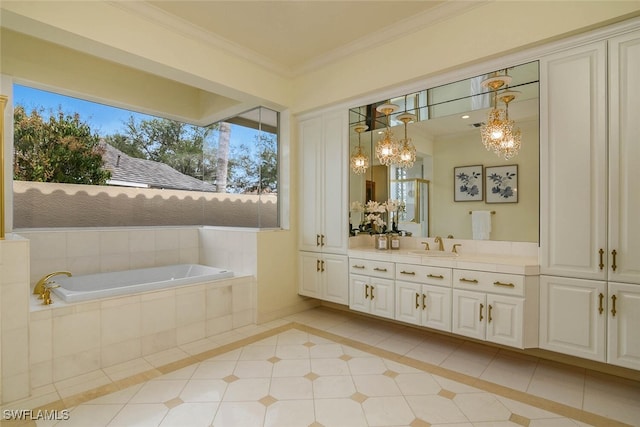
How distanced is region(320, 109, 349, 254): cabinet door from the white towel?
4.21 ft

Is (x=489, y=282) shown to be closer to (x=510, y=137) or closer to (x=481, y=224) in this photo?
(x=481, y=224)

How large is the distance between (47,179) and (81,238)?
0.73 metres

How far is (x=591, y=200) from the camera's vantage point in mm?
2193

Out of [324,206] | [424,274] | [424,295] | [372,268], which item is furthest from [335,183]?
[424,295]

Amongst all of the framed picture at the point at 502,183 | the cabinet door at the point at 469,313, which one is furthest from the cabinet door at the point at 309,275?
the framed picture at the point at 502,183

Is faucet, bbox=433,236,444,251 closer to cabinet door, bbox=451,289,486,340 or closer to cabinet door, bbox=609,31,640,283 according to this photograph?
cabinet door, bbox=451,289,486,340

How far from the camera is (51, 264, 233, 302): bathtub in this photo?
8.41 feet

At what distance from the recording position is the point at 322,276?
3.74m

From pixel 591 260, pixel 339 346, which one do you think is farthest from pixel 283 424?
pixel 591 260

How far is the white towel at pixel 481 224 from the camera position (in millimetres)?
3078

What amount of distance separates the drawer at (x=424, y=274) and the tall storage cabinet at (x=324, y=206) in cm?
68

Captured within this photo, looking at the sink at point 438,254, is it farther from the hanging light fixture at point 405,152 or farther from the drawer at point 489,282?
the hanging light fixture at point 405,152

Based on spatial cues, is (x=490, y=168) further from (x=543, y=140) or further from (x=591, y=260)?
(x=591, y=260)

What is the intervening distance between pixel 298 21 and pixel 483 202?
242cm
